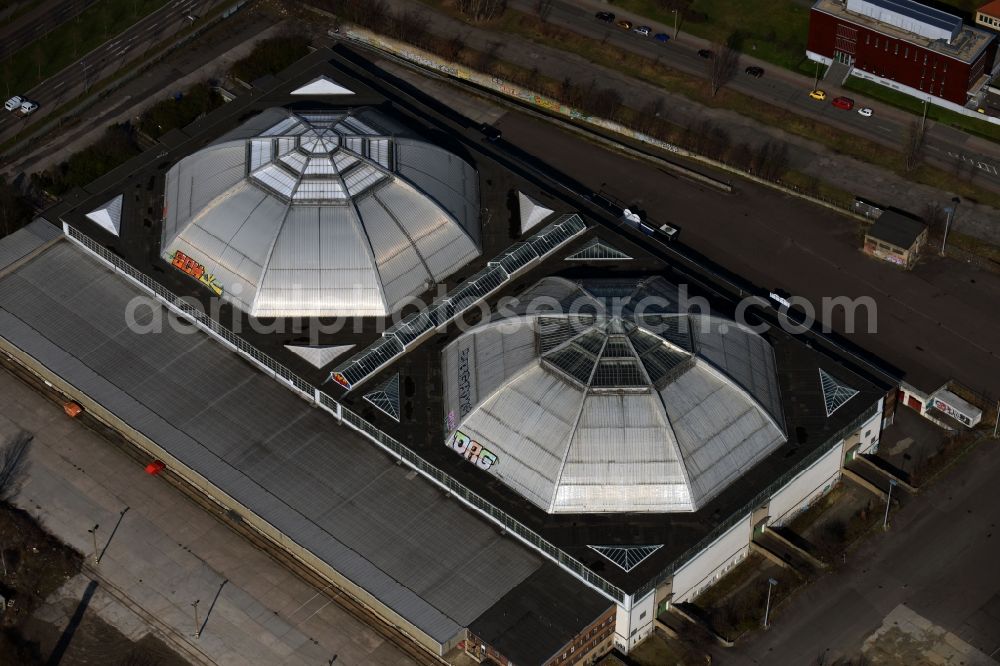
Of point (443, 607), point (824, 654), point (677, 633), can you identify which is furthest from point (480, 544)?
point (824, 654)

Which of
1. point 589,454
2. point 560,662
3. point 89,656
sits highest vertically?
point 589,454

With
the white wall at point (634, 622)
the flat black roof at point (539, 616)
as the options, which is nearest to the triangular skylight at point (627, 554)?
the white wall at point (634, 622)

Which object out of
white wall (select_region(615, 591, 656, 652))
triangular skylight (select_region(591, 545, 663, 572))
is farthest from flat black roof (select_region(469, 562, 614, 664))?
triangular skylight (select_region(591, 545, 663, 572))

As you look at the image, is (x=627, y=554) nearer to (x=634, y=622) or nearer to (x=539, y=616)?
(x=634, y=622)

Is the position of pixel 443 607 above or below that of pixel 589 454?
below

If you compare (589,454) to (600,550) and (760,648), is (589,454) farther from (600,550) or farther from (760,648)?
(760,648)

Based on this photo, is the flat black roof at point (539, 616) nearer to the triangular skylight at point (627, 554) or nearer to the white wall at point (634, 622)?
the white wall at point (634, 622)
